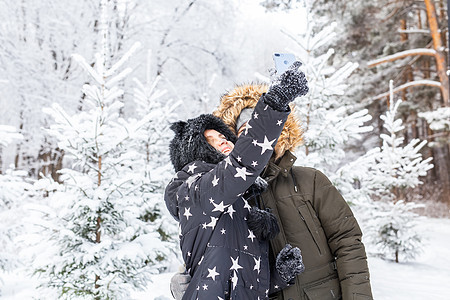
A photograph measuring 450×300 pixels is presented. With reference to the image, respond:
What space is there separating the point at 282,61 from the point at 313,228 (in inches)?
31.3

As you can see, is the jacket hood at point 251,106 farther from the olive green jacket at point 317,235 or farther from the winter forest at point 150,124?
the winter forest at point 150,124

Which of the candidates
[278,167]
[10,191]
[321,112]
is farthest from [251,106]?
[10,191]

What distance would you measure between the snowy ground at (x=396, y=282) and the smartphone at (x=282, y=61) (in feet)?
11.3

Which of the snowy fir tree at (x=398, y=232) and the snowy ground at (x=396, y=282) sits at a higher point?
the snowy fir tree at (x=398, y=232)

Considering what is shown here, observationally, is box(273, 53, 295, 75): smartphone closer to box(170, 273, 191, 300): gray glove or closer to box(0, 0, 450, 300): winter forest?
box(0, 0, 450, 300): winter forest

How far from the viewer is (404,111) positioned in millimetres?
17812

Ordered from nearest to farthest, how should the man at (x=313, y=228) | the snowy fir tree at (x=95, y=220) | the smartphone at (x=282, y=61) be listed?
the smartphone at (x=282, y=61) → the man at (x=313, y=228) → the snowy fir tree at (x=95, y=220)

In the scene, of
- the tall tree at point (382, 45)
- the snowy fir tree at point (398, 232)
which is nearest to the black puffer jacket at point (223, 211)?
the snowy fir tree at point (398, 232)

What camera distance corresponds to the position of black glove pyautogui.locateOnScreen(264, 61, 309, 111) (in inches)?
48.7

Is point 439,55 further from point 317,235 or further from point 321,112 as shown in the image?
point 317,235

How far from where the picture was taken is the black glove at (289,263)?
1573 mm

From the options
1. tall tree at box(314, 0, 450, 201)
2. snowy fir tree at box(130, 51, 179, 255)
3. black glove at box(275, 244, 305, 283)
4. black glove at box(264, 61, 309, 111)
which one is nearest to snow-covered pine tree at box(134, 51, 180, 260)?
snowy fir tree at box(130, 51, 179, 255)

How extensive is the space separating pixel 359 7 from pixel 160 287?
516 inches

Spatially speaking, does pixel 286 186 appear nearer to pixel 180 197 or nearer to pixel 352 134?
pixel 180 197
